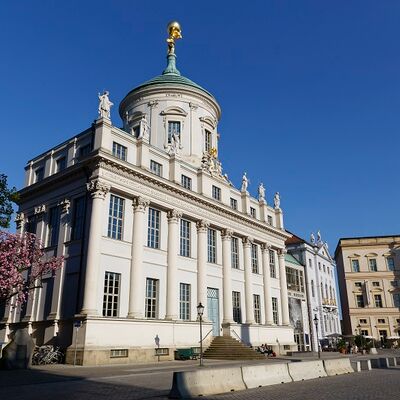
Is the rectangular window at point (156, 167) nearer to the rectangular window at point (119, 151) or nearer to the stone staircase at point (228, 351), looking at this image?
→ the rectangular window at point (119, 151)

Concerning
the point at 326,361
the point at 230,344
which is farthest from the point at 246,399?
the point at 230,344

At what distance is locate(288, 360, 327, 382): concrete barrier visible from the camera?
16.1 metres

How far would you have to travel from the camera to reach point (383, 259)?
72.1 m

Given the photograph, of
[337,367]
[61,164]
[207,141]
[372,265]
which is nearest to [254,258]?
[207,141]

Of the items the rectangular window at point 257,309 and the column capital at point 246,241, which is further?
the column capital at point 246,241

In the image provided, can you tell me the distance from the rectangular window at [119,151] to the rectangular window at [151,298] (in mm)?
9168

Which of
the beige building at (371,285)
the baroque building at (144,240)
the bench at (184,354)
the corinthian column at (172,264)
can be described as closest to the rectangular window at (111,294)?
the baroque building at (144,240)

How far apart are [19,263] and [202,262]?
14.2m

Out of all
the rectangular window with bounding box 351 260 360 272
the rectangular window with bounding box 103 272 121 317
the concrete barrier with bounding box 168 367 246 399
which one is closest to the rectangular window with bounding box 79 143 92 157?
the rectangular window with bounding box 103 272 121 317

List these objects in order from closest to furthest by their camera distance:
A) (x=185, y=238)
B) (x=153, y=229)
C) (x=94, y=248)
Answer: (x=94, y=248) → (x=153, y=229) → (x=185, y=238)

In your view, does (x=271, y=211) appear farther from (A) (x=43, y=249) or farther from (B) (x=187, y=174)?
(A) (x=43, y=249)

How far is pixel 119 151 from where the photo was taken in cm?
3127

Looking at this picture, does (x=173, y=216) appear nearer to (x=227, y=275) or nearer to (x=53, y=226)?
(x=227, y=275)

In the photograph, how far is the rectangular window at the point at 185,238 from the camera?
115ft
